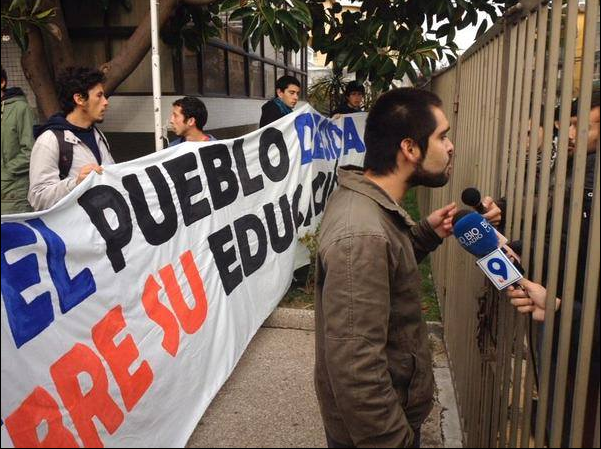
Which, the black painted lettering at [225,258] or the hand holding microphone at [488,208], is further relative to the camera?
the black painted lettering at [225,258]

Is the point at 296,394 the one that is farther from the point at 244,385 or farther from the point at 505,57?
the point at 505,57

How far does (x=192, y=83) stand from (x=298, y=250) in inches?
141

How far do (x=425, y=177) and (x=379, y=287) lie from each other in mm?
481

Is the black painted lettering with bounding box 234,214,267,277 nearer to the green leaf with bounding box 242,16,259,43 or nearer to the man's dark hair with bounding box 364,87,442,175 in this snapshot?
the green leaf with bounding box 242,16,259,43

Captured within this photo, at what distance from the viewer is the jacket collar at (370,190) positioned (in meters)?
1.81

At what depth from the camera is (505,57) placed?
2209 mm

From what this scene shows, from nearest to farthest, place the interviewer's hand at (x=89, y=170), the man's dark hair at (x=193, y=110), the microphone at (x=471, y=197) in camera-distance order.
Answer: the microphone at (x=471, y=197) < the interviewer's hand at (x=89, y=170) < the man's dark hair at (x=193, y=110)

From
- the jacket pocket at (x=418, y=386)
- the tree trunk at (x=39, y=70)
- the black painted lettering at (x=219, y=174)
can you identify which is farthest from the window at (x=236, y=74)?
the jacket pocket at (x=418, y=386)

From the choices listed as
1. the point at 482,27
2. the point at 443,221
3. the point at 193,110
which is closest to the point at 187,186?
the point at 193,110

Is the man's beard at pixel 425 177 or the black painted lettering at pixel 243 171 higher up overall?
the man's beard at pixel 425 177

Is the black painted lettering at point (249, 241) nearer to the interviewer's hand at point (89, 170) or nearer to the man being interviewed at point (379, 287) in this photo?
the interviewer's hand at point (89, 170)

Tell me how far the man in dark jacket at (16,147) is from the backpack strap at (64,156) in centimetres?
124

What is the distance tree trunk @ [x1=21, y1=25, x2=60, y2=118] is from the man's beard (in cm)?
461

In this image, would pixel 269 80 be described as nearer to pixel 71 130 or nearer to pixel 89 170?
pixel 71 130
